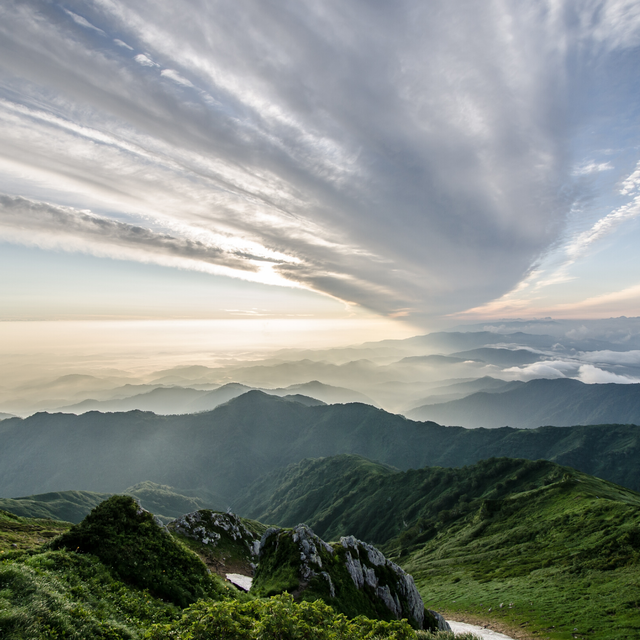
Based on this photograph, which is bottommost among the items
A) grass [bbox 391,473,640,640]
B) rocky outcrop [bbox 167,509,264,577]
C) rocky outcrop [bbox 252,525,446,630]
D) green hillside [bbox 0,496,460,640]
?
grass [bbox 391,473,640,640]

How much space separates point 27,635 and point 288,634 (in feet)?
39.7

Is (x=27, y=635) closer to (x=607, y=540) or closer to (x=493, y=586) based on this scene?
(x=493, y=586)

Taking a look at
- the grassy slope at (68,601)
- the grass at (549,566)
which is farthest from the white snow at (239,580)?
the grass at (549,566)

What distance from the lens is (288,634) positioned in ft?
57.0

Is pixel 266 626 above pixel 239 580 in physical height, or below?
above

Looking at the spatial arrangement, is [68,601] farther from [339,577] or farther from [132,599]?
[339,577]

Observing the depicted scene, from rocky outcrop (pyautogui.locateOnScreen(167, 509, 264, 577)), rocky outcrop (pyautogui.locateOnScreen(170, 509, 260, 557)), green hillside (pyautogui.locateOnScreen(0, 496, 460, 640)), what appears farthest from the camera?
rocky outcrop (pyautogui.locateOnScreen(170, 509, 260, 557))

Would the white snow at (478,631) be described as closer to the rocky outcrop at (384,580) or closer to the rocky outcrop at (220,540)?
the rocky outcrop at (384,580)

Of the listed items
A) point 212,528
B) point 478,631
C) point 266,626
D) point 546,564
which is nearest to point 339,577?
point 478,631

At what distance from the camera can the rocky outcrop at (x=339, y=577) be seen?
131 feet

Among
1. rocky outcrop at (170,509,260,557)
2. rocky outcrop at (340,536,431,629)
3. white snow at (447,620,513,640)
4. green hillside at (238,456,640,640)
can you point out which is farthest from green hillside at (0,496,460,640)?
green hillside at (238,456,640,640)

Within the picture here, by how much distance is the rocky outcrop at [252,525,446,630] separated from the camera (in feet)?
131

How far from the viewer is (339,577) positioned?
44031 millimetres

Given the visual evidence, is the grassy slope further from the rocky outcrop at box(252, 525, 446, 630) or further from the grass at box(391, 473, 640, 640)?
the grass at box(391, 473, 640, 640)
